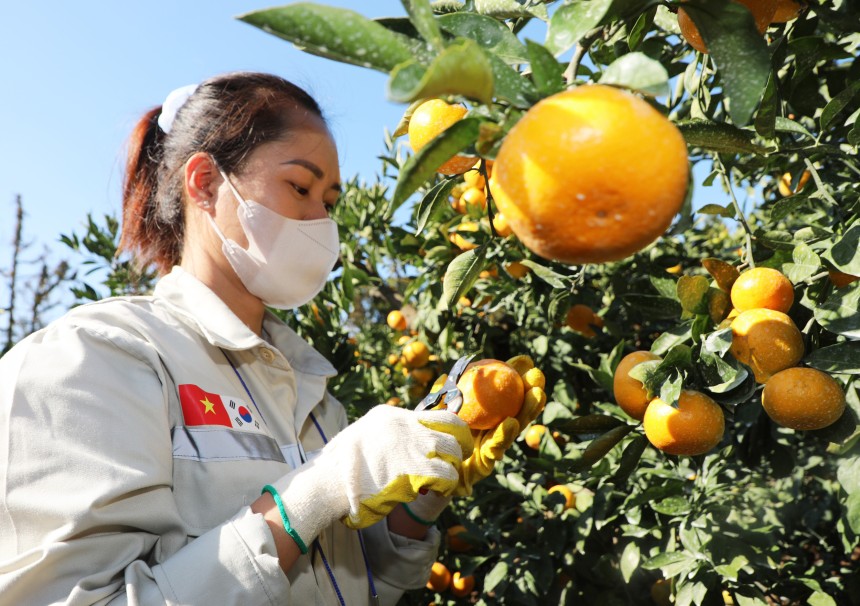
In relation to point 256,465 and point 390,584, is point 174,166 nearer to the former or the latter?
point 256,465

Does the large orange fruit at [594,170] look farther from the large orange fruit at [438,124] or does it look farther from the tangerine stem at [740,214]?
the tangerine stem at [740,214]

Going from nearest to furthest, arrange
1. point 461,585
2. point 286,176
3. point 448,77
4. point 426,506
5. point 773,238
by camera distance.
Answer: point 448,77, point 773,238, point 286,176, point 426,506, point 461,585

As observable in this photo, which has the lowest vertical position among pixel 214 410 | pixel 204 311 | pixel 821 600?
pixel 821 600

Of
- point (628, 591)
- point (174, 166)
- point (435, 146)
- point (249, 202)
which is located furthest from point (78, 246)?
point (435, 146)

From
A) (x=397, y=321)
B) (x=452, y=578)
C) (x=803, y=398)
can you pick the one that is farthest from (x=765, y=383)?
(x=397, y=321)

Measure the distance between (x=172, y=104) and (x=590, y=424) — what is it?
1313 mm

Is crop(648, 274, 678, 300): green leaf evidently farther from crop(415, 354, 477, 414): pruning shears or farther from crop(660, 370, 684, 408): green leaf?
crop(415, 354, 477, 414): pruning shears

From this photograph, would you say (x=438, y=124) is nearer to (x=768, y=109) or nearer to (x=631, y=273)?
(x=768, y=109)

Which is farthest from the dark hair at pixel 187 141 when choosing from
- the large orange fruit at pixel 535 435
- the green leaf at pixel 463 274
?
the large orange fruit at pixel 535 435

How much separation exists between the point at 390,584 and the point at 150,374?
0.85m

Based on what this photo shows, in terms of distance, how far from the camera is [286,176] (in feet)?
5.03

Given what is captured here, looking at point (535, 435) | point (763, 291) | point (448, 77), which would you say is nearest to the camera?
point (448, 77)

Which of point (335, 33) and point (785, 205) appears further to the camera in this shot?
point (785, 205)

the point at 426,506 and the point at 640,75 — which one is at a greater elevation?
the point at 640,75
